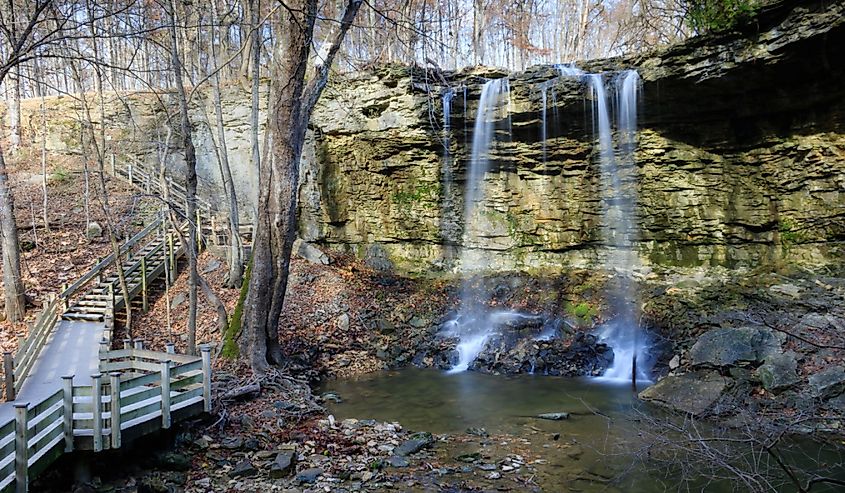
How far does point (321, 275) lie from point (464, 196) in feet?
17.2

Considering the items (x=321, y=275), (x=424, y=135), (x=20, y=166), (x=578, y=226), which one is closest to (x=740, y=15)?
(x=578, y=226)

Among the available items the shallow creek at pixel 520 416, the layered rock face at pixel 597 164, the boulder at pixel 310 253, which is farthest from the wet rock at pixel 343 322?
the layered rock face at pixel 597 164

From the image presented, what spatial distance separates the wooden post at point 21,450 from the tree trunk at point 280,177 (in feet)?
15.2

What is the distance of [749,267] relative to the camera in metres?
14.4

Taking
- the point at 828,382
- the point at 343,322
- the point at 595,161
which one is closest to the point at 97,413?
the point at 343,322

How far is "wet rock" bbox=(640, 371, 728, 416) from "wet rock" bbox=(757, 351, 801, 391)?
64cm

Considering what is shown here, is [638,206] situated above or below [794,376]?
above

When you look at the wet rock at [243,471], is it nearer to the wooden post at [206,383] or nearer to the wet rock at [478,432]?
the wooden post at [206,383]

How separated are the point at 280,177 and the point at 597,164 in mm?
9952

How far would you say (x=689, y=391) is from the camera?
31.9ft

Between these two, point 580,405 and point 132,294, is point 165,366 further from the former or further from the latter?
point 132,294

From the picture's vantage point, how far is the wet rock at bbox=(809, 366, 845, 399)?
8.80 meters

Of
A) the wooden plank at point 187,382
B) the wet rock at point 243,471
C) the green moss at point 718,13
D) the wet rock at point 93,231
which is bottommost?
the wet rock at point 243,471

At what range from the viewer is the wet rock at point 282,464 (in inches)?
253
